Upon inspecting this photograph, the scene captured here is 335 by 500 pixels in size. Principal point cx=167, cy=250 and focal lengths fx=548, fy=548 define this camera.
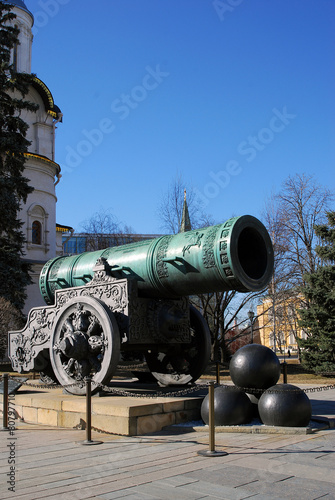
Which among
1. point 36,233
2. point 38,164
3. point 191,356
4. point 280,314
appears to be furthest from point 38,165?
point 191,356

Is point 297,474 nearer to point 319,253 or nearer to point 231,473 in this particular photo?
point 231,473

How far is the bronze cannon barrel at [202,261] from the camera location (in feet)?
22.5

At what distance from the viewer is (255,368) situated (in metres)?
6.95

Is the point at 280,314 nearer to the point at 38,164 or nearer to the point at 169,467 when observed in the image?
the point at 38,164

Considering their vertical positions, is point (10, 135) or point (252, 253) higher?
point (10, 135)

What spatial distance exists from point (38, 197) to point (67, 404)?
84.3 ft

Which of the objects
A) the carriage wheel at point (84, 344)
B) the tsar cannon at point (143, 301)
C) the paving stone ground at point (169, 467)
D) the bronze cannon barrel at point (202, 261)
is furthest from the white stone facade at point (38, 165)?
the paving stone ground at point (169, 467)

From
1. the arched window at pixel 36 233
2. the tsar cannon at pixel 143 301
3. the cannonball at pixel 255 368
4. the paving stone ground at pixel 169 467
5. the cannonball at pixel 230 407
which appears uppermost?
the arched window at pixel 36 233

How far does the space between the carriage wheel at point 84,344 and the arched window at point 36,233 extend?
24146 millimetres

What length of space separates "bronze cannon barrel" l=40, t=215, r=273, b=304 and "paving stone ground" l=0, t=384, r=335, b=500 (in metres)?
1.94

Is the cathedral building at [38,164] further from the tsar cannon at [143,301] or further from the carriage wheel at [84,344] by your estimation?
the carriage wheel at [84,344]

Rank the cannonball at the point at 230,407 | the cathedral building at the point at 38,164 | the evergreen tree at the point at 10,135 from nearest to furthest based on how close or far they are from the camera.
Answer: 1. the cannonball at the point at 230,407
2. the evergreen tree at the point at 10,135
3. the cathedral building at the point at 38,164

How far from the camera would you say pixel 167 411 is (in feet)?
22.4

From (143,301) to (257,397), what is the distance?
2087 millimetres
